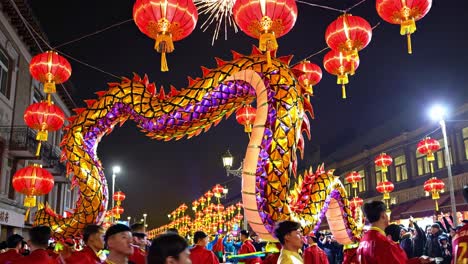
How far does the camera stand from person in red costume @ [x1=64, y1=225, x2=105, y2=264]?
4.37m

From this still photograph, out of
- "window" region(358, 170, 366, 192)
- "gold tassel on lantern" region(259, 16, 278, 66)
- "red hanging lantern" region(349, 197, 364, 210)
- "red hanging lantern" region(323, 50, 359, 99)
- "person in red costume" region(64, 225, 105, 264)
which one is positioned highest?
"window" region(358, 170, 366, 192)

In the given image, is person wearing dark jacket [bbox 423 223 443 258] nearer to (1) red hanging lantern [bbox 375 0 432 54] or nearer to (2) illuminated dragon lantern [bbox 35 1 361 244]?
(2) illuminated dragon lantern [bbox 35 1 361 244]

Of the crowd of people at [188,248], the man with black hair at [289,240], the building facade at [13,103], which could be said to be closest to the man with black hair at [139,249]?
the crowd of people at [188,248]

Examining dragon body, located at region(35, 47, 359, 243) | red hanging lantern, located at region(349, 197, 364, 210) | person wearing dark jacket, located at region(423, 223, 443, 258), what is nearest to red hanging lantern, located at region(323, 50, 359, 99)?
red hanging lantern, located at region(349, 197, 364, 210)

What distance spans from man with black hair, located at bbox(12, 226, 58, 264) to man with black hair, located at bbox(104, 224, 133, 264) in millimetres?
1518

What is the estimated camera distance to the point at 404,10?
764 cm

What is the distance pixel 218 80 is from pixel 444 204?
61.7 feet

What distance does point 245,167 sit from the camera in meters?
5.19

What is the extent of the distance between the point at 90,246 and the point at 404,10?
243 inches

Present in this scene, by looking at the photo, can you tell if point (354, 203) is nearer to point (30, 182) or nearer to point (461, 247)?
point (461, 247)

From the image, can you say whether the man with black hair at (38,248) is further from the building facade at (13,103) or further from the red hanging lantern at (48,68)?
the building facade at (13,103)

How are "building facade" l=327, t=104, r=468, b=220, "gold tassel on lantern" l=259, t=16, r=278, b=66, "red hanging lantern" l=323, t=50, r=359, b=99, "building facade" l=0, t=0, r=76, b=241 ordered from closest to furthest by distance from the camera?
"gold tassel on lantern" l=259, t=16, r=278, b=66, "red hanging lantern" l=323, t=50, r=359, b=99, "building facade" l=0, t=0, r=76, b=241, "building facade" l=327, t=104, r=468, b=220

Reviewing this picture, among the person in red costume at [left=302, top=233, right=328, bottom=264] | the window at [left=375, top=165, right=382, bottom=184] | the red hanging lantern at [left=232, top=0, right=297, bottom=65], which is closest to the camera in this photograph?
the red hanging lantern at [left=232, top=0, right=297, bottom=65]

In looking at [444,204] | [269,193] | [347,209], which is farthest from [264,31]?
[444,204]
